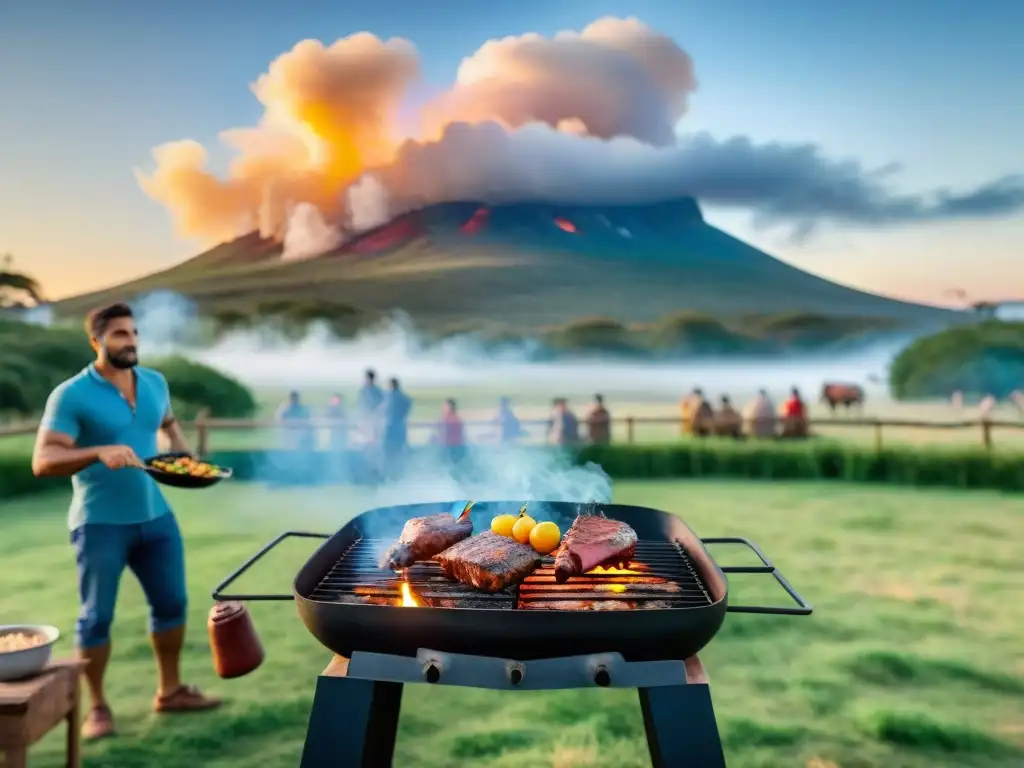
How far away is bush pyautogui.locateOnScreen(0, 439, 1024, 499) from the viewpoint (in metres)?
11.3

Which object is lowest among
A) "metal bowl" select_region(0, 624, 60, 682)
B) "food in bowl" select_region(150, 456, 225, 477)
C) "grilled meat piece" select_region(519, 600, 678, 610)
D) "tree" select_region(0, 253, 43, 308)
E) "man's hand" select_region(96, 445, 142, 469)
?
"metal bowl" select_region(0, 624, 60, 682)

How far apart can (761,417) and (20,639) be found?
13.3 m

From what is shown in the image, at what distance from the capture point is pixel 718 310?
29.9m

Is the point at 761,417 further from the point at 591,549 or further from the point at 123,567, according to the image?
the point at 591,549

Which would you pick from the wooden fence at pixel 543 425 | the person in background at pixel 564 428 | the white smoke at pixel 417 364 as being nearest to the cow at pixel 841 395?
the white smoke at pixel 417 364

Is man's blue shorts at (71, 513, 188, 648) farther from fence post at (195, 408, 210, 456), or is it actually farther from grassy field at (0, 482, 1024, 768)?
fence post at (195, 408, 210, 456)

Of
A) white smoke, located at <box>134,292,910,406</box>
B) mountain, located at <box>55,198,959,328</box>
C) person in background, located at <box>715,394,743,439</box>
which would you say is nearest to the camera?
person in background, located at <box>715,394,743,439</box>

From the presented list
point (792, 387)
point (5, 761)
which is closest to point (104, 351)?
point (5, 761)

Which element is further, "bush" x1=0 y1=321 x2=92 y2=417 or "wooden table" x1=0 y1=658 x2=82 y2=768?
"bush" x1=0 y1=321 x2=92 y2=417

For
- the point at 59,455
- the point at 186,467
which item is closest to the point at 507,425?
the point at 186,467

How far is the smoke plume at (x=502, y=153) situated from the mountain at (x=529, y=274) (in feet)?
3.61

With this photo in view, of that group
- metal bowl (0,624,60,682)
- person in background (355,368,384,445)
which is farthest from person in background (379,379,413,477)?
metal bowl (0,624,60,682)

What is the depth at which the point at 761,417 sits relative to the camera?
14.7 m

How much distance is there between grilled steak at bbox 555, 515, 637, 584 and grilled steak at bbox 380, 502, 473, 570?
0.33 meters
